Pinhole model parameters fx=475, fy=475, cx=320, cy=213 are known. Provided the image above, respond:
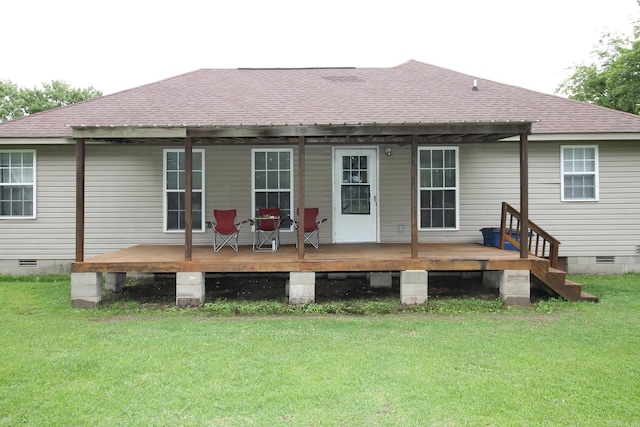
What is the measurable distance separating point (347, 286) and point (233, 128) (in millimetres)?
3385

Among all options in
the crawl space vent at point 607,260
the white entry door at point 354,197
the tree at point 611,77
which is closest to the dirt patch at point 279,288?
the white entry door at point 354,197

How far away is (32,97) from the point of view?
98.2 ft

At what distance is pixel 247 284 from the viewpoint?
8.61m

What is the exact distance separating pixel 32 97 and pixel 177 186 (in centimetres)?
2666

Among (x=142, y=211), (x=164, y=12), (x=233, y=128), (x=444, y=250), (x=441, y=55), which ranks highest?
(x=441, y=55)

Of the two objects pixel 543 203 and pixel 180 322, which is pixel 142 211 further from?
pixel 543 203

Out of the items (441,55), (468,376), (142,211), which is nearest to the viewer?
(468,376)

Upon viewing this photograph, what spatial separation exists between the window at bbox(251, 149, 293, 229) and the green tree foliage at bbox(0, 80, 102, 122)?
83.0 ft

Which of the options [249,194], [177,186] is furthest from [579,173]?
[177,186]

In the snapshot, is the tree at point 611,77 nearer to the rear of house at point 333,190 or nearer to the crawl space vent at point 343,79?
the rear of house at point 333,190

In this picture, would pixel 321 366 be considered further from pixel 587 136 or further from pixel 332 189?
pixel 587 136

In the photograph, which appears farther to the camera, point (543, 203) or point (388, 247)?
point (543, 203)

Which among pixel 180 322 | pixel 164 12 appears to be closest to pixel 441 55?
pixel 164 12

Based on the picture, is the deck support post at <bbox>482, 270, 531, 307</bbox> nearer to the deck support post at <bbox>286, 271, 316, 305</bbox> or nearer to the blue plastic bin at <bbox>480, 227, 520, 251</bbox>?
the blue plastic bin at <bbox>480, 227, 520, 251</bbox>
